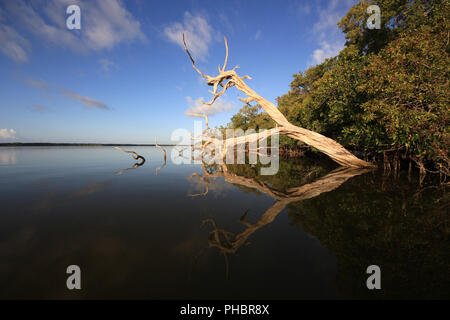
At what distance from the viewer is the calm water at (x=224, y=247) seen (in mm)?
1866

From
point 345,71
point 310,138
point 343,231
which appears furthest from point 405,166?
point 343,231

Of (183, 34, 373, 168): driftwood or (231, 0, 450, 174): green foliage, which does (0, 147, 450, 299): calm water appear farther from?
(183, 34, 373, 168): driftwood

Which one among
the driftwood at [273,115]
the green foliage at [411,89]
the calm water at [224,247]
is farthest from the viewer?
the driftwood at [273,115]

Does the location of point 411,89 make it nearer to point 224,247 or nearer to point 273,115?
point 273,115

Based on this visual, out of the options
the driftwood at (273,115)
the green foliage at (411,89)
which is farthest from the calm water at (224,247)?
the driftwood at (273,115)

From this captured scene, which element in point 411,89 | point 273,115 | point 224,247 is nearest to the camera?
point 224,247

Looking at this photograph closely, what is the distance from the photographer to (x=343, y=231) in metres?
3.16

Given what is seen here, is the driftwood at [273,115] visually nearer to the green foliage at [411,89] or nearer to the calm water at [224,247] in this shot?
the green foliage at [411,89]

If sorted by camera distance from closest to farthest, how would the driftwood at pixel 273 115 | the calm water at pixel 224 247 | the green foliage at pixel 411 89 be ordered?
the calm water at pixel 224 247, the green foliage at pixel 411 89, the driftwood at pixel 273 115

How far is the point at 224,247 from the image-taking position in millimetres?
2672

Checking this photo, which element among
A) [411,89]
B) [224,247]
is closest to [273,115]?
[411,89]

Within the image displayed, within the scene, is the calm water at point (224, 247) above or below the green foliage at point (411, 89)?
below

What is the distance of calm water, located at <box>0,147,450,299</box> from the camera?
187 centimetres
